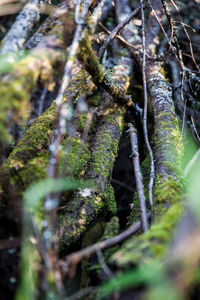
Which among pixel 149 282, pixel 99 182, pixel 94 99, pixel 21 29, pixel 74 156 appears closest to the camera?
pixel 149 282

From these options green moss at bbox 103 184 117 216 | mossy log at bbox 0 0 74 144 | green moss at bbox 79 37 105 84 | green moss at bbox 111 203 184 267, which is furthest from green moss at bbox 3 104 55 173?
green moss at bbox 111 203 184 267

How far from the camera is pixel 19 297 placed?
39.2 inches

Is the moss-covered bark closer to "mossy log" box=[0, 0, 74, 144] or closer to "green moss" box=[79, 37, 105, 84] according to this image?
"green moss" box=[79, 37, 105, 84]

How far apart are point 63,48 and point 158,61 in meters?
2.55

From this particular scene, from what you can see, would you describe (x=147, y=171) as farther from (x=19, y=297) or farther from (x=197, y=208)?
(x=19, y=297)

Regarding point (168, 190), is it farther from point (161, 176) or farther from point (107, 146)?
point (107, 146)

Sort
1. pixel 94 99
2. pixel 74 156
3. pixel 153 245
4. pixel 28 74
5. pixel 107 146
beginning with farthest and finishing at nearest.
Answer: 1. pixel 94 99
2. pixel 107 146
3. pixel 74 156
4. pixel 28 74
5. pixel 153 245

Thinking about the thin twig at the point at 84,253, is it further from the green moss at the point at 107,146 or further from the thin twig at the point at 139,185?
the green moss at the point at 107,146

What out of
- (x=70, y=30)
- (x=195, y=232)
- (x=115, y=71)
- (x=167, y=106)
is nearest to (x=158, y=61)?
(x=115, y=71)

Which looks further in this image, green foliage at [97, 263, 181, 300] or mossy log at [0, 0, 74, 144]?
mossy log at [0, 0, 74, 144]

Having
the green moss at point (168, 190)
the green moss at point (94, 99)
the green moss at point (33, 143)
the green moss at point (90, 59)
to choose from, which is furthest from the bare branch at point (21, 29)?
the green moss at point (168, 190)

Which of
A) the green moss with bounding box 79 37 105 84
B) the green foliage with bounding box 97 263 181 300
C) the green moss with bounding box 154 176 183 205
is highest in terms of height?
the green moss with bounding box 79 37 105 84

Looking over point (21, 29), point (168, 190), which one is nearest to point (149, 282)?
point (168, 190)

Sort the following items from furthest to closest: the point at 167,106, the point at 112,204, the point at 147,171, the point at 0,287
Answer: the point at 167,106 → the point at 147,171 → the point at 112,204 → the point at 0,287
